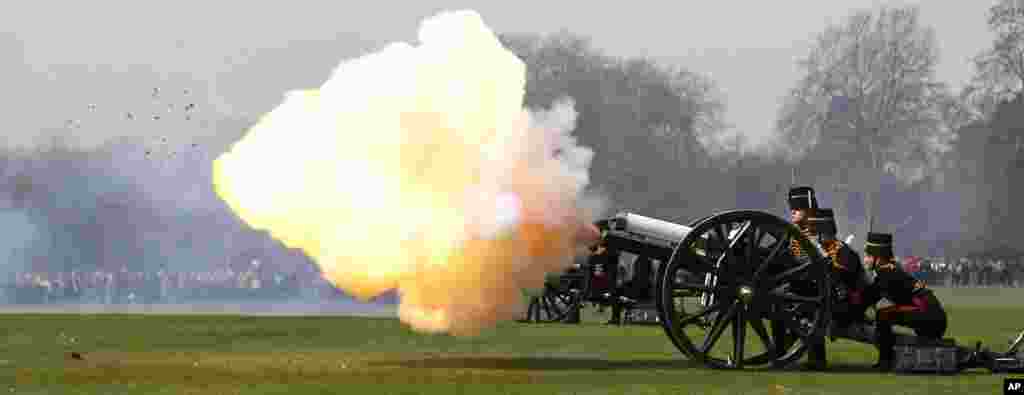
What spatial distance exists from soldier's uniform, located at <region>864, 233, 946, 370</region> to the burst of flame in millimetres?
4257

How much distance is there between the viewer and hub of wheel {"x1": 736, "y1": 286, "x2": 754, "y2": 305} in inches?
944

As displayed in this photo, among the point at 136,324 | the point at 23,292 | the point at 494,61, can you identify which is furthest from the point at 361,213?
the point at 23,292

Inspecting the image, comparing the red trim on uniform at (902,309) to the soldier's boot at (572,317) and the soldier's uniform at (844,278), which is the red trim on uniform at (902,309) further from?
the soldier's boot at (572,317)

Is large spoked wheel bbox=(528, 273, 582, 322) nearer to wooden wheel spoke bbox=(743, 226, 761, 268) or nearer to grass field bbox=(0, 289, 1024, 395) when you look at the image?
grass field bbox=(0, 289, 1024, 395)

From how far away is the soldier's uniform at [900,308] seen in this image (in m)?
24.4

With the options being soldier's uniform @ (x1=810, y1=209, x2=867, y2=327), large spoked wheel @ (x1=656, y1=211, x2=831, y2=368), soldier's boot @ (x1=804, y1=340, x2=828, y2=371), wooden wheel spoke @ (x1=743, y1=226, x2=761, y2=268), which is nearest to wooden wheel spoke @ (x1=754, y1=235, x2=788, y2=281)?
large spoked wheel @ (x1=656, y1=211, x2=831, y2=368)

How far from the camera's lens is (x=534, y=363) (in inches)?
1008

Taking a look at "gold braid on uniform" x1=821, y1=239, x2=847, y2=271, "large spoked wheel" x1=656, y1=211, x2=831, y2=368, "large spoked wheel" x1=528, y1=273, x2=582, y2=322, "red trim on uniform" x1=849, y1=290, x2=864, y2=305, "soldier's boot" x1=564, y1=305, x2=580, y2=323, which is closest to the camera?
"large spoked wheel" x1=656, y1=211, x2=831, y2=368

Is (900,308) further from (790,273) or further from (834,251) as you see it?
(790,273)

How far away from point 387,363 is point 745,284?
542cm

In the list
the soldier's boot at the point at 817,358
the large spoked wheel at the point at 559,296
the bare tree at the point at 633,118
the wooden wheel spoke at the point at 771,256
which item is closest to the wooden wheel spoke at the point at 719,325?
the wooden wheel spoke at the point at 771,256

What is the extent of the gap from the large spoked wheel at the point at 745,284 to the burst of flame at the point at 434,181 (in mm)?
2016

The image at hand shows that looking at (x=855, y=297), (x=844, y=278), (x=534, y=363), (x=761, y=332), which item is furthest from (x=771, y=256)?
(x=534, y=363)

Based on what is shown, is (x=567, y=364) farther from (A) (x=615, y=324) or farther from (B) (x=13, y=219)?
(B) (x=13, y=219)
